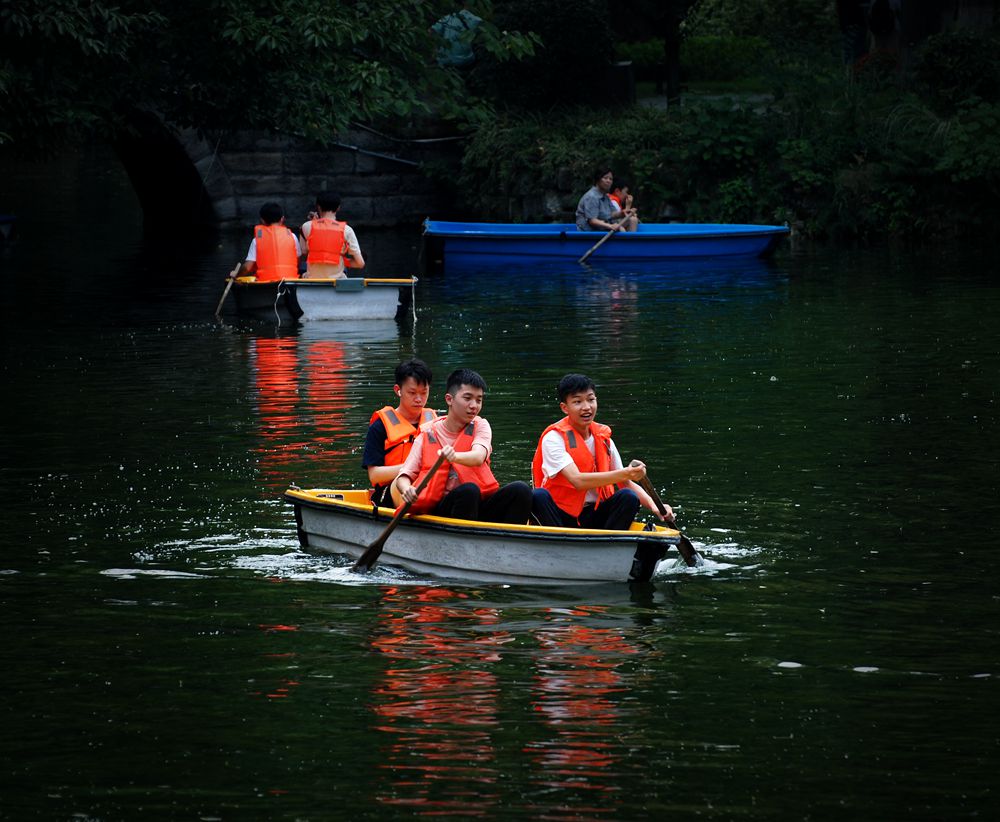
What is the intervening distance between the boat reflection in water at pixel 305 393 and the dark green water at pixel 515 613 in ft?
0.24

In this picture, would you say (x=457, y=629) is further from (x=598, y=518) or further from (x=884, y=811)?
(x=884, y=811)

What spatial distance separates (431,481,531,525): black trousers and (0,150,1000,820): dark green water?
451mm

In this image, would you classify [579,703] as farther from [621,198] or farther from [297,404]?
[621,198]

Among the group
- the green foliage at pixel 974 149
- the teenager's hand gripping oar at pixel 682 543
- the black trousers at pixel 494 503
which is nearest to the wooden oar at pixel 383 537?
the black trousers at pixel 494 503

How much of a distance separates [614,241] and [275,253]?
7839 mm

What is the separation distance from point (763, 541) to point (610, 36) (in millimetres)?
27354

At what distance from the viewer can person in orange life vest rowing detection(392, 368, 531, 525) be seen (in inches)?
419

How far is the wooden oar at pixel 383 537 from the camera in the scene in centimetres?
1059

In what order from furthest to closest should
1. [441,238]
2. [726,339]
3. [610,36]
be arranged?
[610,36]
[441,238]
[726,339]

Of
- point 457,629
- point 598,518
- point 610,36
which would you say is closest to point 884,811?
point 457,629

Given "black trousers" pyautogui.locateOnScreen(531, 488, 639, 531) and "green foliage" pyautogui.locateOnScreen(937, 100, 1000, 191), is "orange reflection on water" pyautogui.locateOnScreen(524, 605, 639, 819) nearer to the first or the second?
"black trousers" pyautogui.locateOnScreen(531, 488, 639, 531)

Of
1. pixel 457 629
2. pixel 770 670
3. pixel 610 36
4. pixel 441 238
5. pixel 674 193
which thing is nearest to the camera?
pixel 770 670

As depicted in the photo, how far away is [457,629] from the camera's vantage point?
31.3 ft

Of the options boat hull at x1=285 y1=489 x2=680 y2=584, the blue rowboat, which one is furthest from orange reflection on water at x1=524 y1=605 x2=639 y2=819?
the blue rowboat
